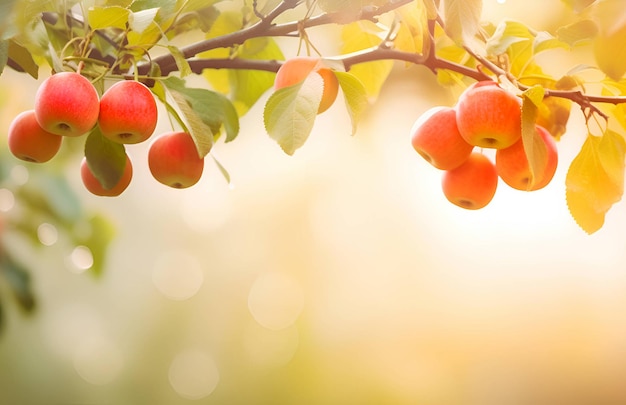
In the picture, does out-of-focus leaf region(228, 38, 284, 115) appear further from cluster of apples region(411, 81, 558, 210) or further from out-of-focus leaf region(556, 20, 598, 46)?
out-of-focus leaf region(556, 20, 598, 46)

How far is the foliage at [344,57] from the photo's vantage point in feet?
2.27

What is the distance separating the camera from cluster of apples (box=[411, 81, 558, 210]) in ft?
2.47

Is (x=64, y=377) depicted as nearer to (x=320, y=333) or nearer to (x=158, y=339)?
(x=158, y=339)

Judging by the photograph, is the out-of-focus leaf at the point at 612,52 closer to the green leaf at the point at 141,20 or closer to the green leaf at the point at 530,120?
the green leaf at the point at 530,120

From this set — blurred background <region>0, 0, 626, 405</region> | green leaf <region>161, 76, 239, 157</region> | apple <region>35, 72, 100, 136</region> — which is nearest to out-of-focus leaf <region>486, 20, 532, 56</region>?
green leaf <region>161, 76, 239, 157</region>

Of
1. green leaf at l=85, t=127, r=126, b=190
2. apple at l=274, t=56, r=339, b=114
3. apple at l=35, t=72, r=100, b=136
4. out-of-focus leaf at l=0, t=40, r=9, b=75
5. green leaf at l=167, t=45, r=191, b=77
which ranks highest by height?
apple at l=274, t=56, r=339, b=114

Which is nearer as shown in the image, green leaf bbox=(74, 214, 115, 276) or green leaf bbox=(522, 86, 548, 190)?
green leaf bbox=(522, 86, 548, 190)

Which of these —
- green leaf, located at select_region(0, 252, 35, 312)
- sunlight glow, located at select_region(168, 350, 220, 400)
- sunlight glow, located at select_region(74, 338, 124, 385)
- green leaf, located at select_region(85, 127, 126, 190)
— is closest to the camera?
green leaf, located at select_region(85, 127, 126, 190)

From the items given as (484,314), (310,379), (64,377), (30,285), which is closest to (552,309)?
(484,314)

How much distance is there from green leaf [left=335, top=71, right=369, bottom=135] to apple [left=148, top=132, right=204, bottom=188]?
207 millimetres

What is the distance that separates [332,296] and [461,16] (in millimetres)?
5121

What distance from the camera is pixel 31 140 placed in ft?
2.73

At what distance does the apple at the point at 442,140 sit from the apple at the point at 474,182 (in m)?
0.02

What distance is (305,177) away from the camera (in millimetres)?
5496
